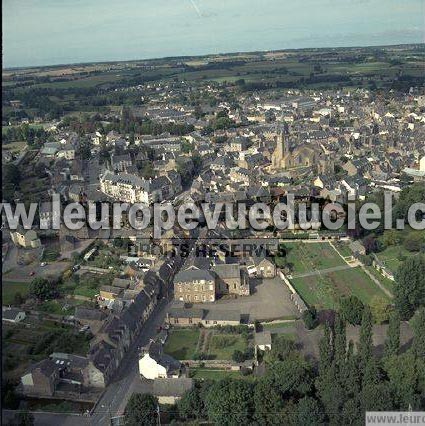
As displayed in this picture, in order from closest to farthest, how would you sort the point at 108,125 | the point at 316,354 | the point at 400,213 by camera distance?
the point at 316,354, the point at 400,213, the point at 108,125

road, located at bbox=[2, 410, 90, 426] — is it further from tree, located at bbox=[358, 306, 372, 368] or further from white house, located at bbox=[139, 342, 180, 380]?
tree, located at bbox=[358, 306, 372, 368]

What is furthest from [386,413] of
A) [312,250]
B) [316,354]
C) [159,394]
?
[312,250]

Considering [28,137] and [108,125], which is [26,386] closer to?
[28,137]

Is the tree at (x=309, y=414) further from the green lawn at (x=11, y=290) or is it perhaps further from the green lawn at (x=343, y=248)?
the green lawn at (x=11, y=290)

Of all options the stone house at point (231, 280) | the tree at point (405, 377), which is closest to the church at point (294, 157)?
the stone house at point (231, 280)

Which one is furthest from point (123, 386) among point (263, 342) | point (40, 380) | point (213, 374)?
point (263, 342)

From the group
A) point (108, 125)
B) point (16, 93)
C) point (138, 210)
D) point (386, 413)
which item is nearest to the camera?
point (386, 413)
